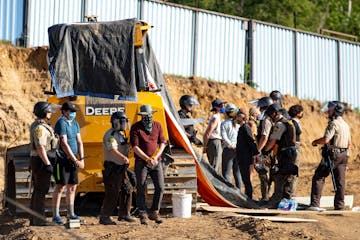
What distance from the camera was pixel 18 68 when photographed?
2386 cm

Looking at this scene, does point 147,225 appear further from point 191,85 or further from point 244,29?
point 244,29

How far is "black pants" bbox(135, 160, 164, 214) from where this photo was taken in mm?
14531

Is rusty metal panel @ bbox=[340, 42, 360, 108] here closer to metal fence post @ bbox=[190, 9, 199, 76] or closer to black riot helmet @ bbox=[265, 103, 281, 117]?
metal fence post @ bbox=[190, 9, 199, 76]

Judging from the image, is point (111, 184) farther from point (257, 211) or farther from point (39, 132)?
point (257, 211)

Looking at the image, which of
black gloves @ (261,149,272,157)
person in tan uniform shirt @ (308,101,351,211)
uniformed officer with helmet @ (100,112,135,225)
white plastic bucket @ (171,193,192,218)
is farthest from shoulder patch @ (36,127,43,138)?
person in tan uniform shirt @ (308,101,351,211)

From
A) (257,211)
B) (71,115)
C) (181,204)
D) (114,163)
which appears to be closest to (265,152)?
(257,211)

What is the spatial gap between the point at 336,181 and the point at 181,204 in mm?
3233

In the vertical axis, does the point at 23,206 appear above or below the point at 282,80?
below

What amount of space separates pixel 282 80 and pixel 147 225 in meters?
16.8

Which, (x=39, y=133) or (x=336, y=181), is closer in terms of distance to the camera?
(x=39, y=133)

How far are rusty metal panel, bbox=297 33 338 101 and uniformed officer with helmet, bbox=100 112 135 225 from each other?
17.2 metres

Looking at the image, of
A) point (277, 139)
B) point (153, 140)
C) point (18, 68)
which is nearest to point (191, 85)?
point (18, 68)

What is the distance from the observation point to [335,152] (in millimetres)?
16625

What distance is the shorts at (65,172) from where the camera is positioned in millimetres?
14070
